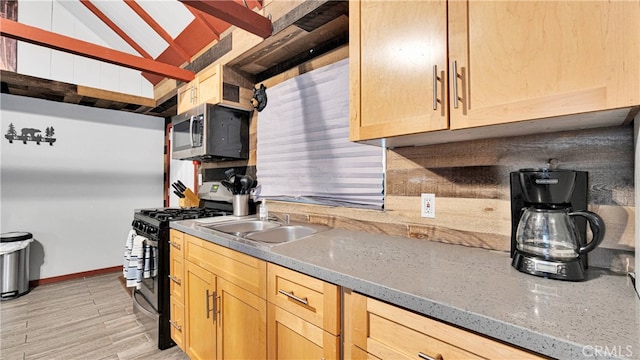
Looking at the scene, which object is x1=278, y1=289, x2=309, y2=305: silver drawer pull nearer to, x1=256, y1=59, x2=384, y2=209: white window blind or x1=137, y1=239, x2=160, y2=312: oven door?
x1=256, y1=59, x2=384, y2=209: white window blind

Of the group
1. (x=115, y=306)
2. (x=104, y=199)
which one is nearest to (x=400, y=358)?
(x=115, y=306)

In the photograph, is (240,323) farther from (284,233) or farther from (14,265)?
(14,265)

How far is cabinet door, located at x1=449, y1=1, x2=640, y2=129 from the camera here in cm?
70

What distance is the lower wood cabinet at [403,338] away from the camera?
647 millimetres

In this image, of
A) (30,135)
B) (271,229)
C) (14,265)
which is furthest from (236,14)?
(14,265)

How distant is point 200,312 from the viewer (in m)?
1.71

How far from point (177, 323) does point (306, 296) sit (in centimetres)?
147

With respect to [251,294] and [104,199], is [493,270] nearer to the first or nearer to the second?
[251,294]

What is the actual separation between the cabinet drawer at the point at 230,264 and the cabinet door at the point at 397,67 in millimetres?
729

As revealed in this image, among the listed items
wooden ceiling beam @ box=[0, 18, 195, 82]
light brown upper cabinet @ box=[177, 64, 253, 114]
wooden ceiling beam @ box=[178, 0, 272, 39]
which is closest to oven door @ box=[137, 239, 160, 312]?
light brown upper cabinet @ box=[177, 64, 253, 114]

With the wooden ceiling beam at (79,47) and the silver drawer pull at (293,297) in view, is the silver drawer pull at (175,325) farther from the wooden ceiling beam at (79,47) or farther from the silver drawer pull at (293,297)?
the wooden ceiling beam at (79,47)

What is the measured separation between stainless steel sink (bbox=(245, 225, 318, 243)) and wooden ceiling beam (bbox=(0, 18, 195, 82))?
1727mm

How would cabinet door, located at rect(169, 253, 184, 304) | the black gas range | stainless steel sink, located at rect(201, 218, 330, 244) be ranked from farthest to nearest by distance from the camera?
the black gas range, cabinet door, located at rect(169, 253, 184, 304), stainless steel sink, located at rect(201, 218, 330, 244)
